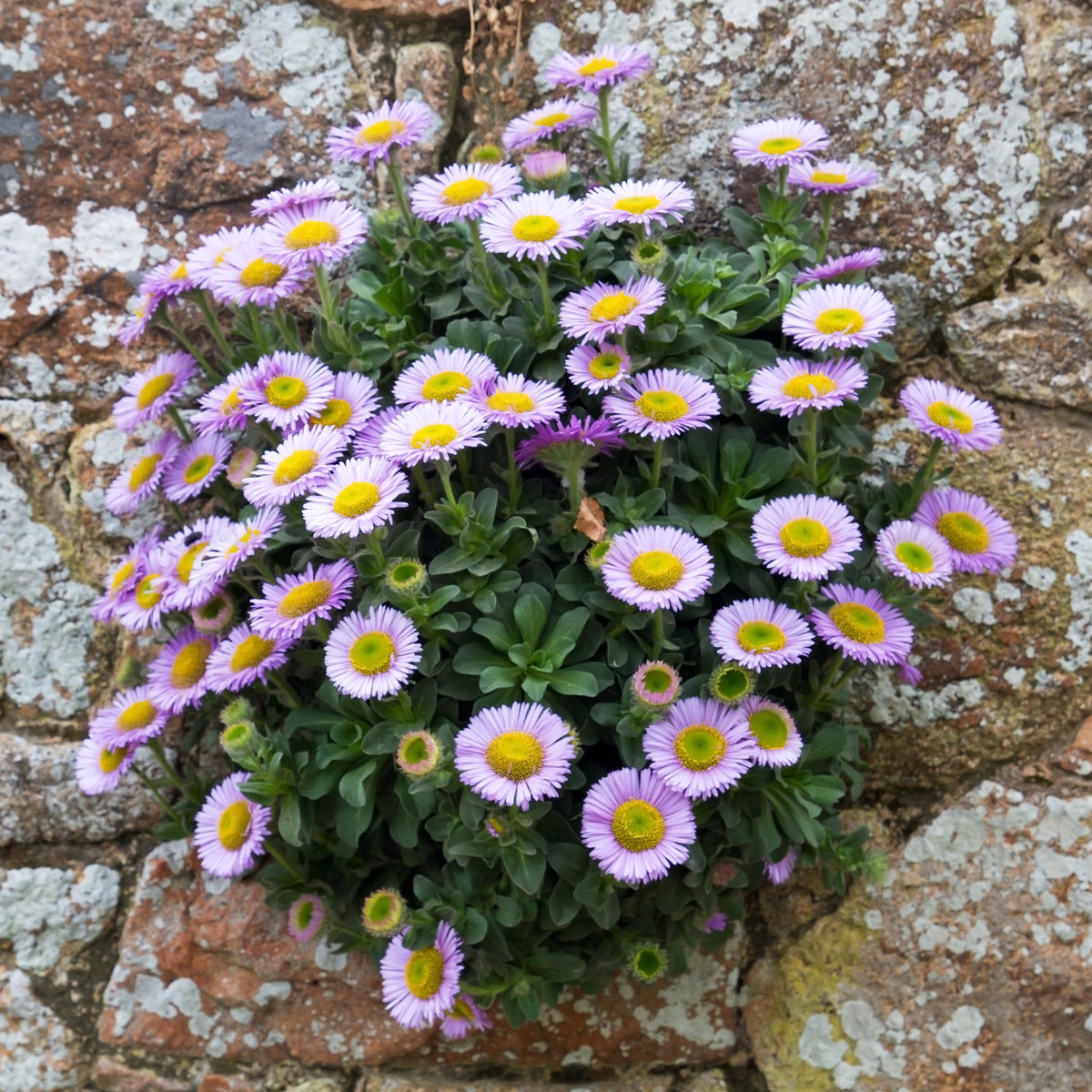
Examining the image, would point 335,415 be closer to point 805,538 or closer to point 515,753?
point 515,753

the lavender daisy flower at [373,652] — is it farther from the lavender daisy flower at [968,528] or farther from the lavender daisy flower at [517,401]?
the lavender daisy flower at [968,528]

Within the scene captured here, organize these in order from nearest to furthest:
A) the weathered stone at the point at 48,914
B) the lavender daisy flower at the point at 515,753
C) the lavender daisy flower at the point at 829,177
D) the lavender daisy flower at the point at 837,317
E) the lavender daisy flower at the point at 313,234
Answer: the lavender daisy flower at the point at 515,753 → the lavender daisy flower at the point at 837,317 → the lavender daisy flower at the point at 313,234 → the lavender daisy flower at the point at 829,177 → the weathered stone at the point at 48,914

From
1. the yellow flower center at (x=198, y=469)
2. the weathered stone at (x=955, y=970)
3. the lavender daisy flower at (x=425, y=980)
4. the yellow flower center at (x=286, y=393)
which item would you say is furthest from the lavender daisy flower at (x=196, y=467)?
the weathered stone at (x=955, y=970)

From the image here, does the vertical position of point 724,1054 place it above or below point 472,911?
below

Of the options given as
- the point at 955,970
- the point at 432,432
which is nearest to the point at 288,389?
the point at 432,432

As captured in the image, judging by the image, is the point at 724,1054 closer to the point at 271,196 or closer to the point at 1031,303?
the point at 1031,303

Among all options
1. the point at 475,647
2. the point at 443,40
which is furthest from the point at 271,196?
the point at 475,647
